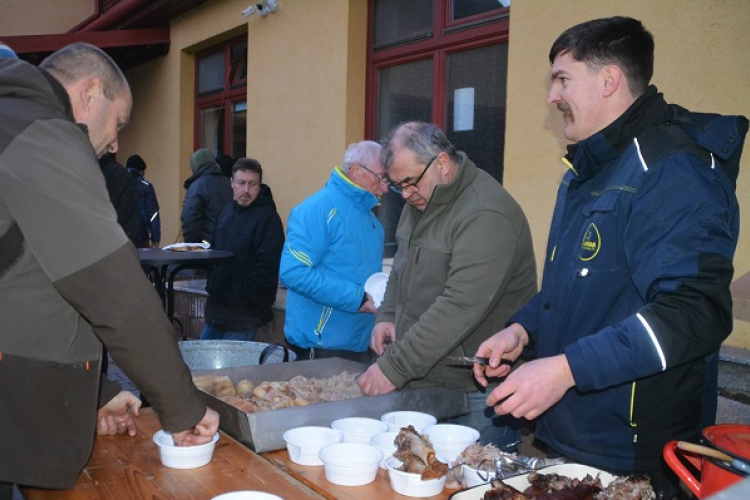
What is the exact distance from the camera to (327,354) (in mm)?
4223

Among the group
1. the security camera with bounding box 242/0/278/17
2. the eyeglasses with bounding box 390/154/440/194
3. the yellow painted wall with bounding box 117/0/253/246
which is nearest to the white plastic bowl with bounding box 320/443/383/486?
the eyeglasses with bounding box 390/154/440/194

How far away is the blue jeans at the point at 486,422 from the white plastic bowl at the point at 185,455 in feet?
3.46

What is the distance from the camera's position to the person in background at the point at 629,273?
1.79 m

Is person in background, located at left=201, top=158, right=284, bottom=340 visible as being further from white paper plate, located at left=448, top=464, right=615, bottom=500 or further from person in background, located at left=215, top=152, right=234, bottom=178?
white paper plate, located at left=448, top=464, right=615, bottom=500

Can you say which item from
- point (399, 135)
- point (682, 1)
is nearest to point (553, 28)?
point (682, 1)

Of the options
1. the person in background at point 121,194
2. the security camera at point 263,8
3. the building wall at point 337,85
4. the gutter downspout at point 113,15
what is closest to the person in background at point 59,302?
the building wall at point 337,85

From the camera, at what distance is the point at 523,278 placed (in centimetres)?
309

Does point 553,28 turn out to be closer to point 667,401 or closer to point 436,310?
point 436,310

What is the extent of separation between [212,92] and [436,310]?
7.28 m

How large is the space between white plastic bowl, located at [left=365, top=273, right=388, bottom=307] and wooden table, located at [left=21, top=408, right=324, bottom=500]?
69.1 inches

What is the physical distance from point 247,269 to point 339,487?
145 inches

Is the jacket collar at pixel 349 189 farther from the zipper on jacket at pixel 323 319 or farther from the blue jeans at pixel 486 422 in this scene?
the blue jeans at pixel 486 422

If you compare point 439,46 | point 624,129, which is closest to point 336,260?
point 624,129

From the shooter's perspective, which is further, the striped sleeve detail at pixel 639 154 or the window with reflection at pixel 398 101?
the window with reflection at pixel 398 101
